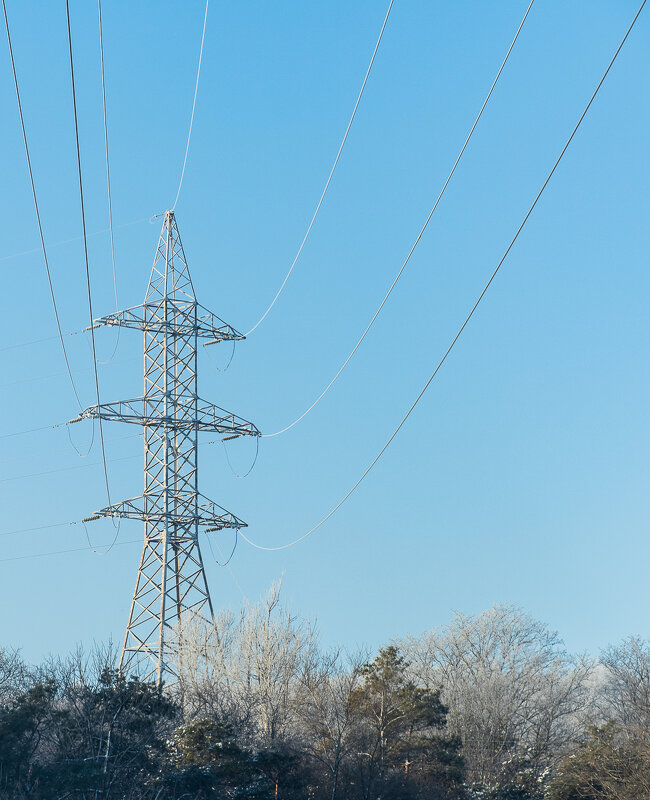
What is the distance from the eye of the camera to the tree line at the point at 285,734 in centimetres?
2595

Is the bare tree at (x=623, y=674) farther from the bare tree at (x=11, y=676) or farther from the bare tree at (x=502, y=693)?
the bare tree at (x=11, y=676)

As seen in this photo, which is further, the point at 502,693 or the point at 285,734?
the point at 502,693

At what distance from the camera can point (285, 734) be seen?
33656 mm

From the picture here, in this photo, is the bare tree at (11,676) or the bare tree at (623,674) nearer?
the bare tree at (11,676)

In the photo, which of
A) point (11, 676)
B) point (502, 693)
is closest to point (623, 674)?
point (502, 693)

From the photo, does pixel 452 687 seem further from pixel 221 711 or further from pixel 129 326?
pixel 129 326

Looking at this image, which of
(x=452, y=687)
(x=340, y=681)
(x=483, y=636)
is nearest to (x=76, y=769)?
(x=340, y=681)

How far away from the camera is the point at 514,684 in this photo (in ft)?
160

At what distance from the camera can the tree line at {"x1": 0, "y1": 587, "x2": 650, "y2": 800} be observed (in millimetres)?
25953

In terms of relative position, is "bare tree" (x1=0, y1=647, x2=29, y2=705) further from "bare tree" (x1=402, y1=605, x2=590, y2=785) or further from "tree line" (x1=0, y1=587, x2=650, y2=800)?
"bare tree" (x1=402, y1=605, x2=590, y2=785)

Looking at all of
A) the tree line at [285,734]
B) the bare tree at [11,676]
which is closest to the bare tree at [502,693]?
the tree line at [285,734]

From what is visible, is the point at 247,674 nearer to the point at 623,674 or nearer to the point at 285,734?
the point at 285,734

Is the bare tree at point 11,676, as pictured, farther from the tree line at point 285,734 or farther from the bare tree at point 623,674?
the bare tree at point 623,674

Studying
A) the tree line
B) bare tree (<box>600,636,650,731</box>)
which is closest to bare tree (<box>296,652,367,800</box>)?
the tree line
